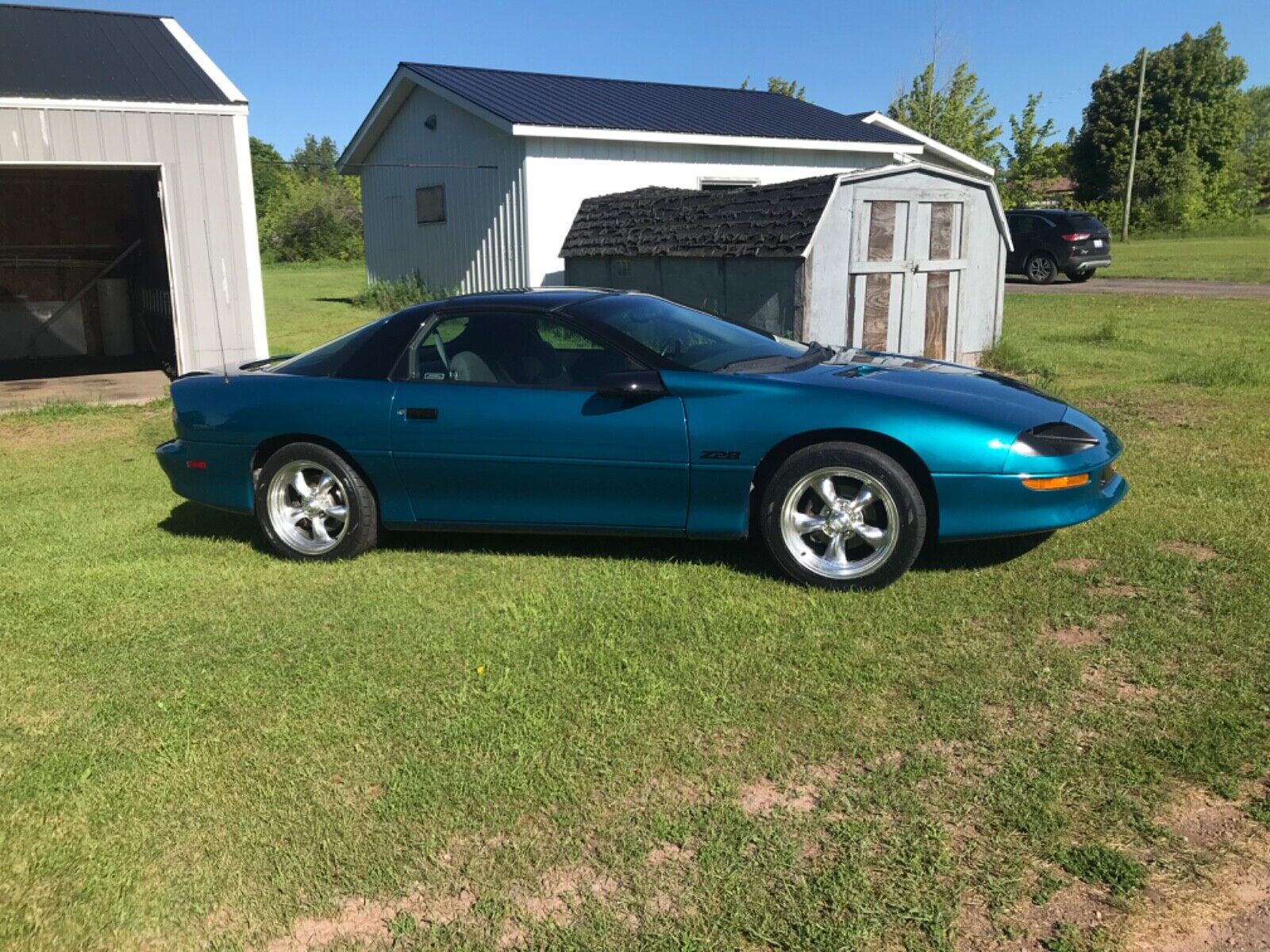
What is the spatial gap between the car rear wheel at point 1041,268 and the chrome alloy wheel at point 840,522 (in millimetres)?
21380

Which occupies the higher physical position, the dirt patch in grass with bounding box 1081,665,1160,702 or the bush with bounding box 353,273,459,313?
the bush with bounding box 353,273,459,313

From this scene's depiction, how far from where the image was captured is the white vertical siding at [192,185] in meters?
9.83

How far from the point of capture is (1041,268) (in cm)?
2395

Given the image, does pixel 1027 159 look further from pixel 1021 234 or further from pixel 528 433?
pixel 528 433

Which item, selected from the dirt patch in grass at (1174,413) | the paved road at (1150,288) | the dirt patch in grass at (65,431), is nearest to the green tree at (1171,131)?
the paved road at (1150,288)

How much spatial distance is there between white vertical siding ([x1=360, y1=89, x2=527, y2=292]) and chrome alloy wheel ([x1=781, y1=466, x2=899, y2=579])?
37.5 ft

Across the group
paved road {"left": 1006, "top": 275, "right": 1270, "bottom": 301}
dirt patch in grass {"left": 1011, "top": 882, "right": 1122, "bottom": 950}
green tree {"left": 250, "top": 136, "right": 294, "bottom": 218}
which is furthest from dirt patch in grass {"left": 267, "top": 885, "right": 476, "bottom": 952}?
green tree {"left": 250, "top": 136, "right": 294, "bottom": 218}

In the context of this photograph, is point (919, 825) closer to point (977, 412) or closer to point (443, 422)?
point (977, 412)

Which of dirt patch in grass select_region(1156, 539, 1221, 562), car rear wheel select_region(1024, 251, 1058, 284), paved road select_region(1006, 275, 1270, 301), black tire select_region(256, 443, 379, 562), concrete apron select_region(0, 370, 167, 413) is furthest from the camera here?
car rear wheel select_region(1024, 251, 1058, 284)

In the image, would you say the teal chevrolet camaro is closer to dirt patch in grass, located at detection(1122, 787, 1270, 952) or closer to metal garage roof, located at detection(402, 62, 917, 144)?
dirt patch in grass, located at detection(1122, 787, 1270, 952)

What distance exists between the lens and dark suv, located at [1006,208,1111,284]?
23375mm

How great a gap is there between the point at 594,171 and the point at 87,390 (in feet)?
25.7

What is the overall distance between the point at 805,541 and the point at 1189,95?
2309 inches

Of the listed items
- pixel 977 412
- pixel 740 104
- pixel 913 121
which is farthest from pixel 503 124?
pixel 913 121
